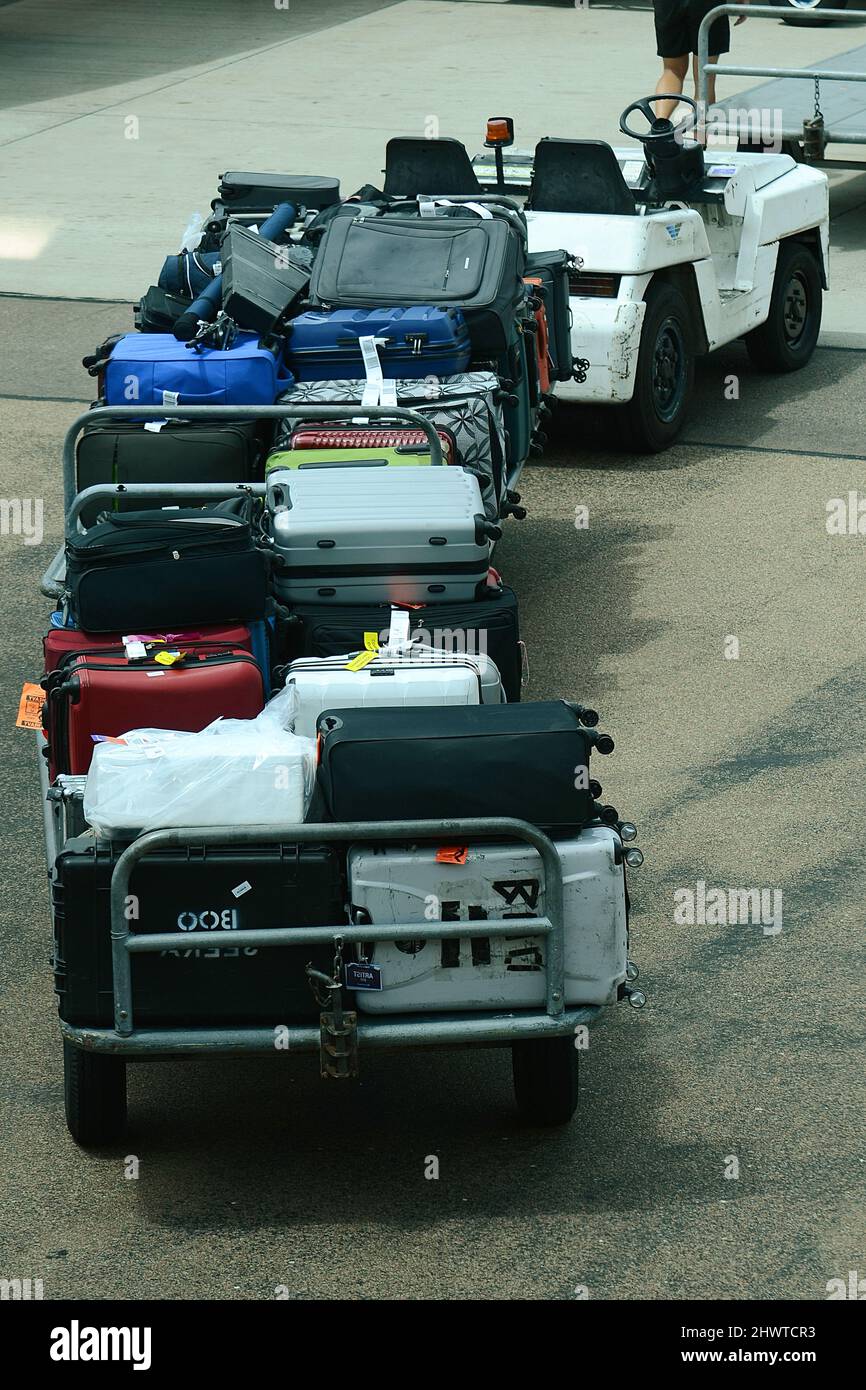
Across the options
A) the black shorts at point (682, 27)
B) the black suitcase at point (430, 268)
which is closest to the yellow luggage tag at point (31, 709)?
the black suitcase at point (430, 268)

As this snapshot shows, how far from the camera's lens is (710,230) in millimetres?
11227

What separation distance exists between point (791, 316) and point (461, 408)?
4.87 metres

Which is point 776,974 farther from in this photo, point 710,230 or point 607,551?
point 710,230

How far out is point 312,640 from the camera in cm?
623

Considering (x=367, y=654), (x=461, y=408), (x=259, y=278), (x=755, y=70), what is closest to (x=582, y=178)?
(x=259, y=278)

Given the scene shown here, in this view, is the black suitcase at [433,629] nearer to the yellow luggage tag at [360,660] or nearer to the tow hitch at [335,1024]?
the yellow luggage tag at [360,660]

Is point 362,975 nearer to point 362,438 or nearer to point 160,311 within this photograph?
point 362,438

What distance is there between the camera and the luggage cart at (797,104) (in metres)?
13.7

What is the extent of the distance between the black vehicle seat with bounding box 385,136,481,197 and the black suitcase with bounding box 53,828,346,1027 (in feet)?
21.3

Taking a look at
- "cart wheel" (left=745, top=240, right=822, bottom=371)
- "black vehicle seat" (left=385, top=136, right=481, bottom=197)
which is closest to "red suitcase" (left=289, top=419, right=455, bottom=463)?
"black vehicle seat" (left=385, top=136, right=481, bottom=197)

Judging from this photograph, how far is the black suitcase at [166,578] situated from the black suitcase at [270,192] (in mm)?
4337

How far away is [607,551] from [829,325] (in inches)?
177

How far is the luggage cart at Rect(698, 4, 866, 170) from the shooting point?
13734mm

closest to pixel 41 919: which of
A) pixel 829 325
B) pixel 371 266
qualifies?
pixel 371 266
